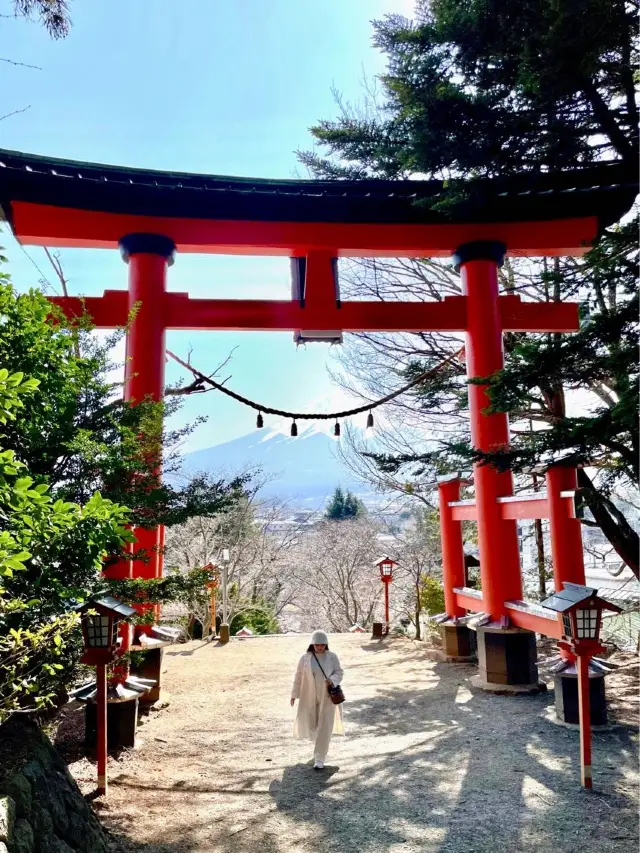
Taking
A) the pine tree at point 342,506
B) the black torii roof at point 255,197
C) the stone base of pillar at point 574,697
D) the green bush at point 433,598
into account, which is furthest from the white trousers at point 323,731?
the pine tree at point 342,506

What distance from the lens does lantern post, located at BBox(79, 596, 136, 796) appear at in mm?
3905

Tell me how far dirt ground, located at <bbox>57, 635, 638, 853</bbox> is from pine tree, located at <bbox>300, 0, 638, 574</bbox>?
6.79ft

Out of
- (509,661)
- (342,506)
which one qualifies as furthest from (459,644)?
(342,506)

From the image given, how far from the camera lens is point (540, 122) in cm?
382

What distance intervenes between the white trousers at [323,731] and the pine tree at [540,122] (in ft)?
7.80

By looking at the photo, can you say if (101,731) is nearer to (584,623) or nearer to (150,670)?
(150,670)

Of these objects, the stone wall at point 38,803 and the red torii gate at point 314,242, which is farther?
the red torii gate at point 314,242

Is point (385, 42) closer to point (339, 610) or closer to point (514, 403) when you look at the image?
point (514, 403)

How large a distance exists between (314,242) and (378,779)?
5466 millimetres

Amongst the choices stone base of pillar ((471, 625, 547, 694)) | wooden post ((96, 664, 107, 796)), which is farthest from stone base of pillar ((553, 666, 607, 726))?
wooden post ((96, 664, 107, 796))

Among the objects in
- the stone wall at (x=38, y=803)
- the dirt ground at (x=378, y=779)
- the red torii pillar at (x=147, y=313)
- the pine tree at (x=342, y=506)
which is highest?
the red torii pillar at (x=147, y=313)

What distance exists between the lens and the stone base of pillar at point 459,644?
8.09 metres

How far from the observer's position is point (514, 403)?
3.56 m

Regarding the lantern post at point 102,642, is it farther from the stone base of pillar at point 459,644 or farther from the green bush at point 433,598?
the green bush at point 433,598
